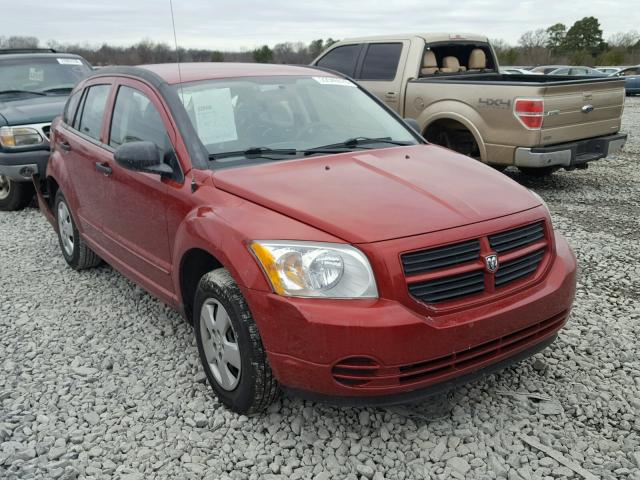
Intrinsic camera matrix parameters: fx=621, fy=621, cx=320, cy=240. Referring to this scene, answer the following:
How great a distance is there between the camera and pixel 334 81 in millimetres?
4418

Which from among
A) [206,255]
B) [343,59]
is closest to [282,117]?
[206,255]

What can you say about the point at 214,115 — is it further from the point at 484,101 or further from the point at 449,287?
the point at 484,101

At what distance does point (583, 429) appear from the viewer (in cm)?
299

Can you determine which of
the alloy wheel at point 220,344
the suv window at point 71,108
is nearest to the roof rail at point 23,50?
the suv window at point 71,108

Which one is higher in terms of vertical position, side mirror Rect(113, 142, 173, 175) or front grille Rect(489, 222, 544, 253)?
side mirror Rect(113, 142, 173, 175)

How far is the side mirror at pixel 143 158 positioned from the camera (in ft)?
11.1

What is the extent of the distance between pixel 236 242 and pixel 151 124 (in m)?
1.37

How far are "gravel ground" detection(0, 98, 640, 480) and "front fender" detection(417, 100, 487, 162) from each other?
3266mm

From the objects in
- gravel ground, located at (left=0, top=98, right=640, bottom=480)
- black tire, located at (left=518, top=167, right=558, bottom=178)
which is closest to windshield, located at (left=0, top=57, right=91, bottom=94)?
gravel ground, located at (left=0, top=98, right=640, bottom=480)

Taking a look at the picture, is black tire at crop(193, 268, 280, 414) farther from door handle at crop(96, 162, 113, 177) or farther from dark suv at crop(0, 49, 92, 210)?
dark suv at crop(0, 49, 92, 210)

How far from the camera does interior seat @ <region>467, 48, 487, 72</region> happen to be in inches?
366

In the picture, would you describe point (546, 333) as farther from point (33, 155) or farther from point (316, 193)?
point (33, 155)

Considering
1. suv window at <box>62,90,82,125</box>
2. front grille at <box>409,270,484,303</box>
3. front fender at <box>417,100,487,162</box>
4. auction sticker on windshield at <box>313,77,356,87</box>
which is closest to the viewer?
front grille at <box>409,270,484,303</box>

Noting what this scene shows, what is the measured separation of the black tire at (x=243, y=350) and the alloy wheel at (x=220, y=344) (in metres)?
0.02
